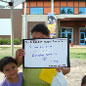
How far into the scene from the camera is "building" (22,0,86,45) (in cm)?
4241

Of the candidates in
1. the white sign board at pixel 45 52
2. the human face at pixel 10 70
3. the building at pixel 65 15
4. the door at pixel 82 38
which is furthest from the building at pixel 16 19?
the human face at pixel 10 70

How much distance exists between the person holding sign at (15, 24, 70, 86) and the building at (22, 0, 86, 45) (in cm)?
3982

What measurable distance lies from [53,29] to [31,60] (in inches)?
1391

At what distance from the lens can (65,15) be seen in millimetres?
42406

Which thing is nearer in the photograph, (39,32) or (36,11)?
(39,32)

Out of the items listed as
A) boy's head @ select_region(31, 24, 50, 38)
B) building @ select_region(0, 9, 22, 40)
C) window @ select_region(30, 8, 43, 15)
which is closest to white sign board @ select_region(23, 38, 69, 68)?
boy's head @ select_region(31, 24, 50, 38)

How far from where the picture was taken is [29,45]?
2631 mm

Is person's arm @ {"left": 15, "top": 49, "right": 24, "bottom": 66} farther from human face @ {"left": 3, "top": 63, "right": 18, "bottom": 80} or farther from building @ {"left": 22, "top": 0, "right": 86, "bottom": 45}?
building @ {"left": 22, "top": 0, "right": 86, "bottom": 45}

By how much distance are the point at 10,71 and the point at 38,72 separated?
0.28 metres

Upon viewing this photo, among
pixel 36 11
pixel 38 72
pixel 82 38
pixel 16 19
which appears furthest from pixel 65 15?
pixel 38 72

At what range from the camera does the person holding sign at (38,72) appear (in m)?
2.51

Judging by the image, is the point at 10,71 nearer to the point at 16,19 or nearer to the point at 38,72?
the point at 38,72

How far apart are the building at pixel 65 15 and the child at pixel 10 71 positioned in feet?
131

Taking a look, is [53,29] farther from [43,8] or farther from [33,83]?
[33,83]
